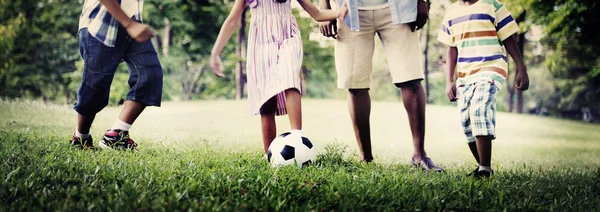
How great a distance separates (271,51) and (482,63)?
3.92ft

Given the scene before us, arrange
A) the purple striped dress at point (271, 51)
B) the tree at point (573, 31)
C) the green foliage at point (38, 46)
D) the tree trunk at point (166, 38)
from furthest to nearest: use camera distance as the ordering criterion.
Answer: the tree trunk at point (166, 38) < the green foliage at point (38, 46) < the tree at point (573, 31) < the purple striped dress at point (271, 51)

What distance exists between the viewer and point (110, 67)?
9.45 feet

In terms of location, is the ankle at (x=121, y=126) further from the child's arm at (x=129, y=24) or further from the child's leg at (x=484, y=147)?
the child's leg at (x=484, y=147)

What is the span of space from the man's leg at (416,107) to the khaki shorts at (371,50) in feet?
0.24

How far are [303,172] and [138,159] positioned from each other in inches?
36.4

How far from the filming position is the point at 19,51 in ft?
19.6

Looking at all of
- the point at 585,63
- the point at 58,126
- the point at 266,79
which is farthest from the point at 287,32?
the point at 585,63

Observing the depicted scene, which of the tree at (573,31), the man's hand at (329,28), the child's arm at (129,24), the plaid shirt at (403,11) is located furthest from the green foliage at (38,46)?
the tree at (573,31)

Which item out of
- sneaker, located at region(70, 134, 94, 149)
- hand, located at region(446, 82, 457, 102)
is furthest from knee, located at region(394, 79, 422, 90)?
sneaker, located at region(70, 134, 94, 149)

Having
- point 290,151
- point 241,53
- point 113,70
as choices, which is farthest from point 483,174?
point 241,53

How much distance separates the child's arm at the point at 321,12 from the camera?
9.06 feet

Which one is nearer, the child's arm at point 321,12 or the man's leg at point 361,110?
the child's arm at point 321,12

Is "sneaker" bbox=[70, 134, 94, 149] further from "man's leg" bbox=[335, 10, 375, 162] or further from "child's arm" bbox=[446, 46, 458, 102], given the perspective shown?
"child's arm" bbox=[446, 46, 458, 102]

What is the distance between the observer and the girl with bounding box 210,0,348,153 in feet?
8.77
